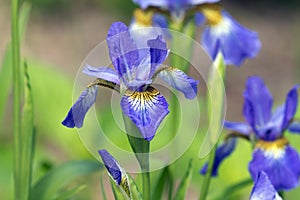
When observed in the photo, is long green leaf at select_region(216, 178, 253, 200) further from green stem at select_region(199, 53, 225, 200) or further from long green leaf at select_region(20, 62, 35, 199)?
long green leaf at select_region(20, 62, 35, 199)

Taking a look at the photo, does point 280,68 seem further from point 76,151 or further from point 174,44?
point 174,44

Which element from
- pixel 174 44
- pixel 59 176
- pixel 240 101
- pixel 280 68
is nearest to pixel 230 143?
pixel 174 44

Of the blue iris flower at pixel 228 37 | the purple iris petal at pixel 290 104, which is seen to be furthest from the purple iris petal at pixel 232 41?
the purple iris petal at pixel 290 104

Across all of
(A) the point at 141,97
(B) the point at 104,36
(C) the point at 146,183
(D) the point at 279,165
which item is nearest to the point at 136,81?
(A) the point at 141,97

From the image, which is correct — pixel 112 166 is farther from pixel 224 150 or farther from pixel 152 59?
pixel 224 150

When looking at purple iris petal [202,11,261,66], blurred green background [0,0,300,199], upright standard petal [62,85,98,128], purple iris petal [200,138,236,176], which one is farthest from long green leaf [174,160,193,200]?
blurred green background [0,0,300,199]

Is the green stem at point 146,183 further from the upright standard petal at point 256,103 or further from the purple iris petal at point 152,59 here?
the upright standard petal at point 256,103

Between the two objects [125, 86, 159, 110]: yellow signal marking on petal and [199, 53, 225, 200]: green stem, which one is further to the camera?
[199, 53, 225, 200]: green stem
